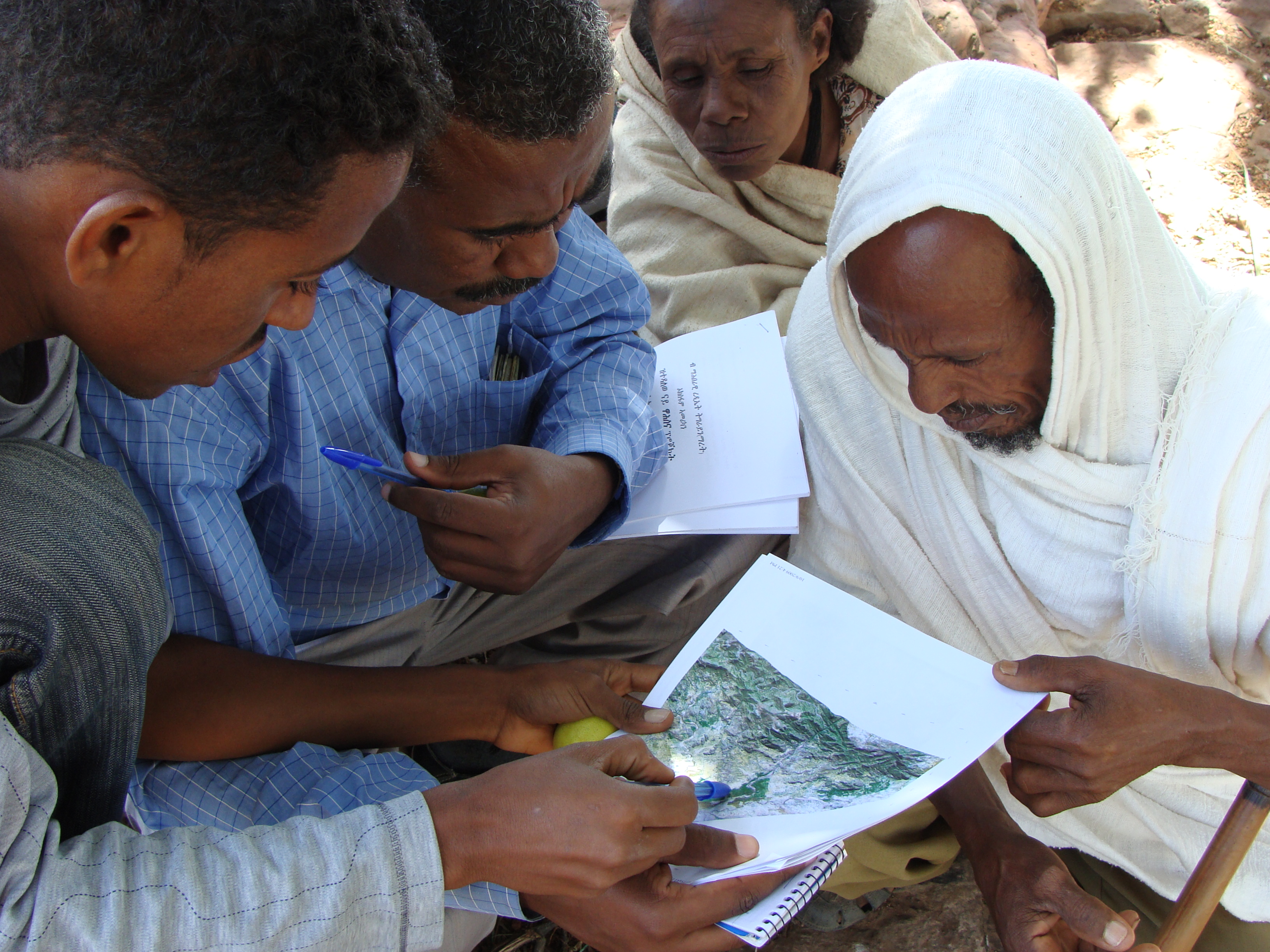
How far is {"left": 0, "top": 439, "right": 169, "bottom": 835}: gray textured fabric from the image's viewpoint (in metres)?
1.00

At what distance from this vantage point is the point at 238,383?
1.43 meters

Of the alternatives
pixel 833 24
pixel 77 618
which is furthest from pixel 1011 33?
pixel 77 618

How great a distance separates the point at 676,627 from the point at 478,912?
0.79 metres

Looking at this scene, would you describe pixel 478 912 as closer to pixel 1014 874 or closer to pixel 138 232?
pixel 1014 874

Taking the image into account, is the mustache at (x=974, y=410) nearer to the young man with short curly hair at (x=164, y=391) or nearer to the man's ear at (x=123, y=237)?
the young man with short curly hair at (x=164, y=391)

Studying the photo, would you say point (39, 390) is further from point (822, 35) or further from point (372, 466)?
point (822, 35)

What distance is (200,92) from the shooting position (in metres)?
0.85

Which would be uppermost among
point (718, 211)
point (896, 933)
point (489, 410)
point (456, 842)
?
point (718, 211)

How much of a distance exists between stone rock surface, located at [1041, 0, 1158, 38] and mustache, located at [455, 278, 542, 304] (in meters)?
4.65

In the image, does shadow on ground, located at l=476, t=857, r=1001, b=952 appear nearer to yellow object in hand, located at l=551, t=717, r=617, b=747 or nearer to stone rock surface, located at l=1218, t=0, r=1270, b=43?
yellow object in hand, located at l=551, t=717, r=617, b=747

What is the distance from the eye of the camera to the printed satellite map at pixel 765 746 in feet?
4.01

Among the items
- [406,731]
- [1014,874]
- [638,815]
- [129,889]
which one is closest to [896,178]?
[638,815]

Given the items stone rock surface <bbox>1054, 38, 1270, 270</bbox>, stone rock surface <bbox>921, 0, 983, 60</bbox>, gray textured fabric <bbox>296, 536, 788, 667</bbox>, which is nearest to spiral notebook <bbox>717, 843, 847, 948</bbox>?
gray textured fabric <bbox>296, 536, 788, 667</bbox>

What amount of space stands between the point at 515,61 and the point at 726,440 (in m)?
0.90
